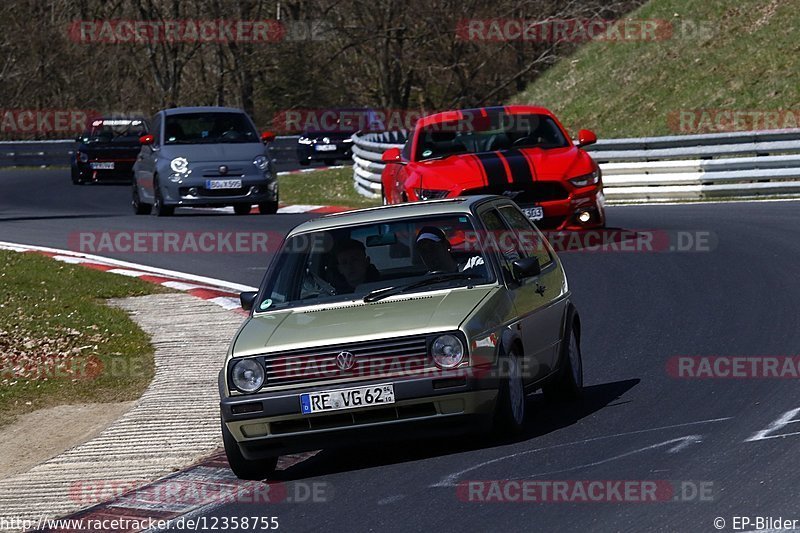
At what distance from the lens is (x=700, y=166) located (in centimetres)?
2300

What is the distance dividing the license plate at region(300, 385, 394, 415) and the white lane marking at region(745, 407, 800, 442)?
188 centimetres

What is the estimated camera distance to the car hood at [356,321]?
7.58 m

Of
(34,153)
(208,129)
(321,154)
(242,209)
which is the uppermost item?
(208,129)

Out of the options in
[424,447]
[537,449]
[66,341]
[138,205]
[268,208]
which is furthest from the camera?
[138,205]

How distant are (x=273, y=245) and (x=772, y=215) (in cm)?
650

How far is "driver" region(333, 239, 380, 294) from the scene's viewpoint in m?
8.59

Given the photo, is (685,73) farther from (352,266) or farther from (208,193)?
(352,266)

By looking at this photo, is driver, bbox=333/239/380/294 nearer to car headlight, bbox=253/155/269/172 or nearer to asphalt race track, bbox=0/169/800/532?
asphalt race track, bbox=0/169/800/532

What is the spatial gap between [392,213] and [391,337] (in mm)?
1528

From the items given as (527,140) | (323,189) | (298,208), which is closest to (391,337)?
(527,140)

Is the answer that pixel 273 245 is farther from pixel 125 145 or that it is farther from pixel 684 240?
pixel 125 145

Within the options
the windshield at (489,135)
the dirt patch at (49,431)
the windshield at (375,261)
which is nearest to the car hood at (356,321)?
the windshield at (375,261)

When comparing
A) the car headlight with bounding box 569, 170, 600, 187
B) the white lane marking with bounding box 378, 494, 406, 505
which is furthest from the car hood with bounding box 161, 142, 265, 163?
the white lane marking with bounding box 378, 494, 406, 505

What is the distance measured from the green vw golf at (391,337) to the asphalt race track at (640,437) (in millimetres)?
287
